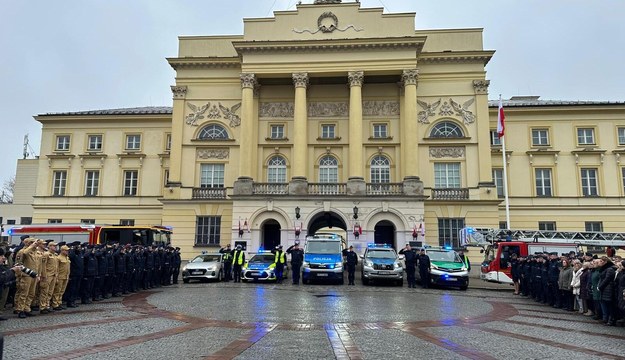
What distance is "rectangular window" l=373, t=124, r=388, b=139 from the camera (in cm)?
3703

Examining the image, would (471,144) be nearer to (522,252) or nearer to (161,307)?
(522,252)

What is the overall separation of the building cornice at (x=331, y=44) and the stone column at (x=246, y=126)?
217cm

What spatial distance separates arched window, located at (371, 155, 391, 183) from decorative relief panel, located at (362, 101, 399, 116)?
3458 mm

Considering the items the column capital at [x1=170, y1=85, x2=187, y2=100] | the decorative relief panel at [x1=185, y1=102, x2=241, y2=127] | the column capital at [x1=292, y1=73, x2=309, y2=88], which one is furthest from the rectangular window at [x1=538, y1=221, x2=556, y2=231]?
the column capital at [x1=170, y1=85, x2=187, y2=100]

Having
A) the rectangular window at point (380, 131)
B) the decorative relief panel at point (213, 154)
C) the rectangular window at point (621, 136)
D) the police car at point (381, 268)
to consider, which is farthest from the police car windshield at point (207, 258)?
the rectangular window at point (621, 136)

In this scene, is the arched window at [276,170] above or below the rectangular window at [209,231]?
above

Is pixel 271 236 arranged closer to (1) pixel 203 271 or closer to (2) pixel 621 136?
(1) pixel 203 271

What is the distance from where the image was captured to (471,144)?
118 feet

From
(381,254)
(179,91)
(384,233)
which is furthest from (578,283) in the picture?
(179,91)

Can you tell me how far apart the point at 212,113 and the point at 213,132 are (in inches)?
59.9

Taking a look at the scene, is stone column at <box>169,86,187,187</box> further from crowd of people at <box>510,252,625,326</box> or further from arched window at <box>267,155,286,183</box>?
crowd of people at <box>510,252,625,326</box>

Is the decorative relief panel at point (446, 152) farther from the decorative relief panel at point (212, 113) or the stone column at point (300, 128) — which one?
the decorative relief panel at point (212, 113)

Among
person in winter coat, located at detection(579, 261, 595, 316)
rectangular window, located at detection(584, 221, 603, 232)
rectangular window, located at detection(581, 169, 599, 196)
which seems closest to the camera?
person in winter coat, located at detection(579, 261, 595, 316)

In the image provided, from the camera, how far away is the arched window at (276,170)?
37250 mm
